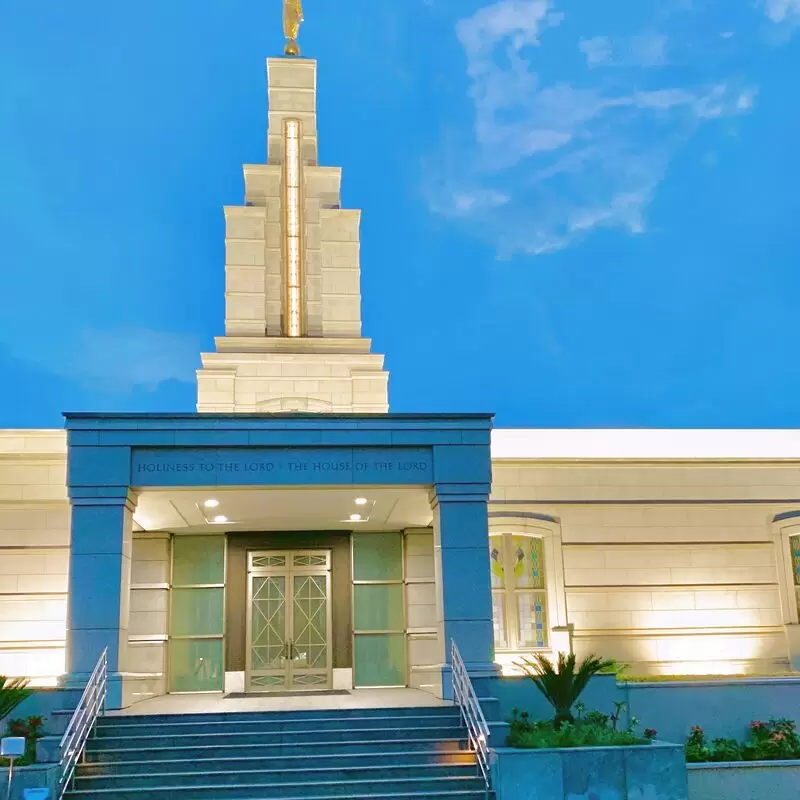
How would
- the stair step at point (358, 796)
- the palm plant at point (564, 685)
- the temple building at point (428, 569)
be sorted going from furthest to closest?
the temple building at point (428, 569) → the palm plant at point (564, 685) → the stair step at point (358, 796)

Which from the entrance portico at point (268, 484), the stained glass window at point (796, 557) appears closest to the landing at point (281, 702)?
the entrance portico at point (268, 484)

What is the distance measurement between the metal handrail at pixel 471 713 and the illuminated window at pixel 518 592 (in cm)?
405

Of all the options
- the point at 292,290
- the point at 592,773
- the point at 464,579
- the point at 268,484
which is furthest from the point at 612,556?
the point at 292,290

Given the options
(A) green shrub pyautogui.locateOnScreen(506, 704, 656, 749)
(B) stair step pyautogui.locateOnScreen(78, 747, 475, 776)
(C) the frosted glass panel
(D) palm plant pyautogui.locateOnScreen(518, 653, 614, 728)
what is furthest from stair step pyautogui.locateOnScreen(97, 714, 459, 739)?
(C) the frosted glass panel

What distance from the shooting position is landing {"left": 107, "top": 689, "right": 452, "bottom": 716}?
15125mm

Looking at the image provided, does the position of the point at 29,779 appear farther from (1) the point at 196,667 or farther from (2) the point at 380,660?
(2) the point at 380,660

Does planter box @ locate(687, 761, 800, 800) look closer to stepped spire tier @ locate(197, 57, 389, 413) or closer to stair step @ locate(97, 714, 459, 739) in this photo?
stair step @ locate(97, 714, 459, 739)

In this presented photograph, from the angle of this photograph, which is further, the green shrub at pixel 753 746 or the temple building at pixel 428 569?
the temple building at pixel 428 569

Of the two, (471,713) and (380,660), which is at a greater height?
(380,660)

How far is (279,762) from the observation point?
44.7 feet

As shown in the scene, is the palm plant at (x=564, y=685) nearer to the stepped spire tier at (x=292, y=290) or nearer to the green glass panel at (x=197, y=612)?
the green glass panel at (x=197, y=612)

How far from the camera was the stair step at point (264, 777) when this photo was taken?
13.1 meters

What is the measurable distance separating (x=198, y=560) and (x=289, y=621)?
7.09ft

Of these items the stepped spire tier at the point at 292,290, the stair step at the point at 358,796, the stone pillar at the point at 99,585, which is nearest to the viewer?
the stair step at the point at 358,796
